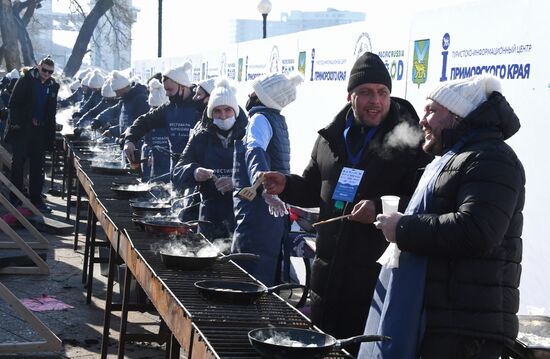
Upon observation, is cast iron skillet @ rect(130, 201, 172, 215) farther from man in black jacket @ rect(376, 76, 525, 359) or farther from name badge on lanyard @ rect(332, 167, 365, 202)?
man in black jacket @ rect(376, 76, 525, 359)

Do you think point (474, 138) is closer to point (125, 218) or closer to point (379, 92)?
point (379, 92)

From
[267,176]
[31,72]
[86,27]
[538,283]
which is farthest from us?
[86,27]

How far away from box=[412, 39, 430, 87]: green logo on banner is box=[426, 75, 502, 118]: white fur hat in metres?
3.48

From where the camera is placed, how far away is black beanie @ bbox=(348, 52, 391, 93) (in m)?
3.98

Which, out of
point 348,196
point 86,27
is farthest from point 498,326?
point 86,27

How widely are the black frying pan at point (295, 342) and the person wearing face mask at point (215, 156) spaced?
11.2 feet

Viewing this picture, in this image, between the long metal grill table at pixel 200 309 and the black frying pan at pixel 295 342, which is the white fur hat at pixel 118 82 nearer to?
the long metal grill table at pixel 200 309

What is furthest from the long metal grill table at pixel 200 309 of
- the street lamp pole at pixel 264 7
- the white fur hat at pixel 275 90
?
the street lamp pole at pixel 264 7

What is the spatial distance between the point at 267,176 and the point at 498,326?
1.63 m

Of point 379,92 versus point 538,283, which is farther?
point 538,283

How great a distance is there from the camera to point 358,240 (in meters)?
3.93

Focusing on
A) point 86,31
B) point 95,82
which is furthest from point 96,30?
point 95,82

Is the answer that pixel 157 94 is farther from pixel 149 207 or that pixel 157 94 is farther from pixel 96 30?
pixel 96 30

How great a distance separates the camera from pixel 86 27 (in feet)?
141
